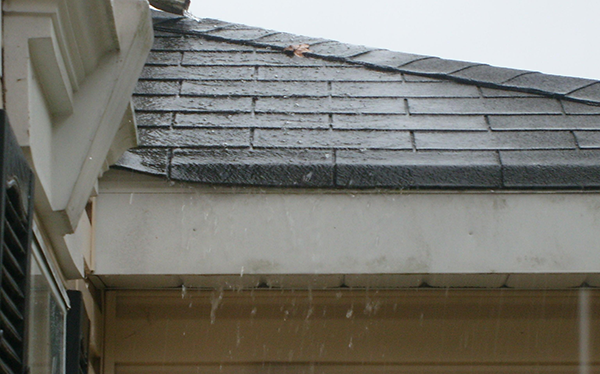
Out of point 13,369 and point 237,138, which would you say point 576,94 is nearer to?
point 237,138

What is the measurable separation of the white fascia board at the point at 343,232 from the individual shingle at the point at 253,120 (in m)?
0.38

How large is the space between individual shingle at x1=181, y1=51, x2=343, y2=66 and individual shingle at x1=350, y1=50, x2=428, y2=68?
15 centimetres

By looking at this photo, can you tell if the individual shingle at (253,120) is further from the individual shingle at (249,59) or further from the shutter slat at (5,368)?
the shutter slat at (5,368)

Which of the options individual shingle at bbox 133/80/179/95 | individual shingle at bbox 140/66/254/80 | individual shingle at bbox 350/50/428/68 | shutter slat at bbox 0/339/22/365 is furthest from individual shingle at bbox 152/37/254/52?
shutter slat at bbox 0/339/22/365

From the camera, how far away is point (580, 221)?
3.15 metres

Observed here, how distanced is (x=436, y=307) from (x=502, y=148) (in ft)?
2.91

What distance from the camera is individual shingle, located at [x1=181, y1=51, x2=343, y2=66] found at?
4059 mm

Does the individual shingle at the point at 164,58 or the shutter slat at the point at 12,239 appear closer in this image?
the shutter slat at the point at 12,239

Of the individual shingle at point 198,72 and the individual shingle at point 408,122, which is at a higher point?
the individual shingle at point 198,72

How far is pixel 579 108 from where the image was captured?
12.2 feet

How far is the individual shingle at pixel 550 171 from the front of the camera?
3.18 metres

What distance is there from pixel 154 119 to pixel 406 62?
1444 millimetres

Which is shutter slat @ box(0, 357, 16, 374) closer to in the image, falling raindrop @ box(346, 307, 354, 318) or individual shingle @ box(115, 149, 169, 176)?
individual shingle @ box(115, 149, 169, 176)

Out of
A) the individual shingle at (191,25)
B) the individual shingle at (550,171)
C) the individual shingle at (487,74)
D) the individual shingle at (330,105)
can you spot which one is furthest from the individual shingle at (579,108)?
the individual shingle at (191,25)
